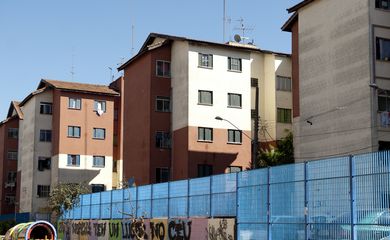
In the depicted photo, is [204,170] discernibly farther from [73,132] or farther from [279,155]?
[73,132]

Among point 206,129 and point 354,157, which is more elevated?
point 206,129

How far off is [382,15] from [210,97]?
746 inches

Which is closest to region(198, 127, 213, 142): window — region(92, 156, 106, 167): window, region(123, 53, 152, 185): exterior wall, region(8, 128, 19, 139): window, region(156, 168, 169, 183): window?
region(156, 168, 169, 183): window

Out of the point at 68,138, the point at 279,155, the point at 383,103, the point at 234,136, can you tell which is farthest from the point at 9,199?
the point at 383,103

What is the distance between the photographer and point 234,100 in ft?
193

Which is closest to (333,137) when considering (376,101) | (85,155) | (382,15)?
(376,101)

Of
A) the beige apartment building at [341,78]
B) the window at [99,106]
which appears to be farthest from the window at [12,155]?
the beige apartment building at [341,78]

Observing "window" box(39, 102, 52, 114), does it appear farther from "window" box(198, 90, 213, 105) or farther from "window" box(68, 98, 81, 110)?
"window" box(198, 90, 213, 105)

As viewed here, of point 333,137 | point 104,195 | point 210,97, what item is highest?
point 210,97

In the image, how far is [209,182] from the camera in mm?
29312

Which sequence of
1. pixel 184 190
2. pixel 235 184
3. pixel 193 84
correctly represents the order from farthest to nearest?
1. pixel 193 84
2. pixel 184 190
3. pixel 235 184

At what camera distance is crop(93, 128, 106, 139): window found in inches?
3159

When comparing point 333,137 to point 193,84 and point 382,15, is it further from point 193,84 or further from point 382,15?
point 193,84

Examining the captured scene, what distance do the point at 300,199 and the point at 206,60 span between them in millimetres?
37102
